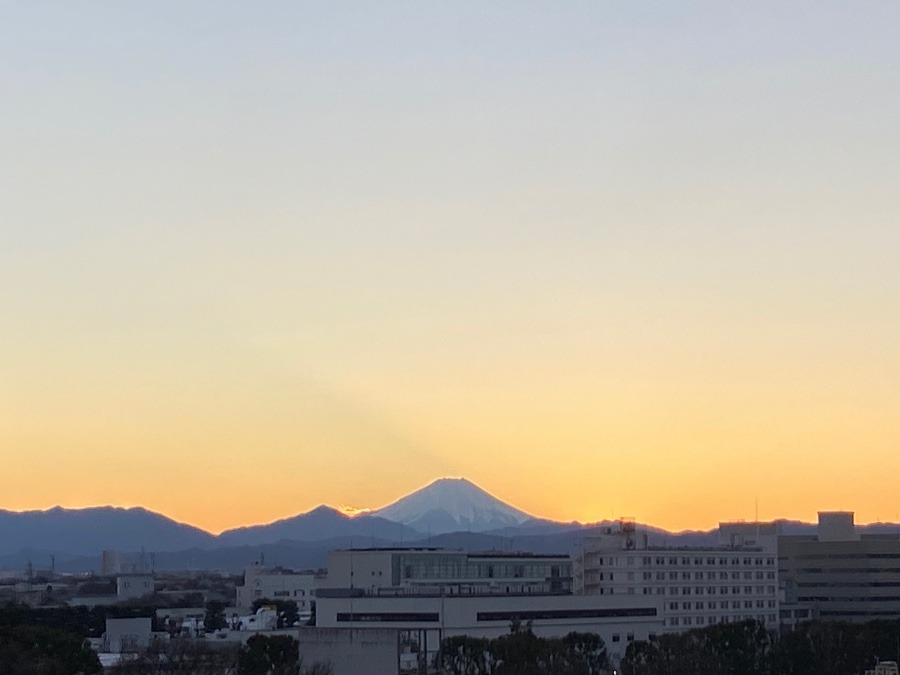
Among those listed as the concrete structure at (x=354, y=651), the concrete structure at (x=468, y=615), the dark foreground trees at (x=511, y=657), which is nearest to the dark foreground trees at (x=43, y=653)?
the concrete structure at (x=354, y=651)

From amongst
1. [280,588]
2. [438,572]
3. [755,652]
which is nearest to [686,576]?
[438,572]

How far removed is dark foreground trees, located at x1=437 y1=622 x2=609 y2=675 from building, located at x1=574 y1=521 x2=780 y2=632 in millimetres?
16810

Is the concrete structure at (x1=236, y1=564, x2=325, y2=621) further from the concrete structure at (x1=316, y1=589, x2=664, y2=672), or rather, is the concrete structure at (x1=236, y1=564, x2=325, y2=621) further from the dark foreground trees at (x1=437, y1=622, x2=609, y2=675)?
the dark foreground trees at (x1=437, y1=622, x2=609, y2=675)

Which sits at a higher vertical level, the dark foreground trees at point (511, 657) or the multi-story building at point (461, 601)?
the multi-story building at point (461, 601)

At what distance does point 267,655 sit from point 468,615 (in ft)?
40.7

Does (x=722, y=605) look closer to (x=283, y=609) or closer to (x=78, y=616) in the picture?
(x=283, y=609)

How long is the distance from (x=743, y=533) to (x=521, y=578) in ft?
62.0

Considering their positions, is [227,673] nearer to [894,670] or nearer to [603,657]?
[603,657]

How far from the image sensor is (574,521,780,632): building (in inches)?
3063

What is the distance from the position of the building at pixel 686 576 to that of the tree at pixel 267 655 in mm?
23387

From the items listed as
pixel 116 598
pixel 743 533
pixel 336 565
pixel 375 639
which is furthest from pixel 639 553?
pixel 116 598

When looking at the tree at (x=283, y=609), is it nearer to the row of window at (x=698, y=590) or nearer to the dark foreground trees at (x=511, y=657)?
the row of window at (x=698, y=590)

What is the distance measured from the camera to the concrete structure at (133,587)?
15375 centimetres

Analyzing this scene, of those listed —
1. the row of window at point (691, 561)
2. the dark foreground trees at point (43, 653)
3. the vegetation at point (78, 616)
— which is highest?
the row of window at point (691, 561)
